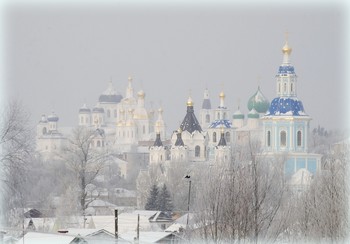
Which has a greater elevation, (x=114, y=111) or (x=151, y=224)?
(x=114, y=111)

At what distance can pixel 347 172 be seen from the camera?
984 cm

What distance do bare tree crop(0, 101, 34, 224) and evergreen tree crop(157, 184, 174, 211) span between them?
6716 millimetres

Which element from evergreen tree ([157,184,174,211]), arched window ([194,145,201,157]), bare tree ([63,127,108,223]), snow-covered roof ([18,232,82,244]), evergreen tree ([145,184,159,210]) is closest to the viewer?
snow-covered roof ([18,232,82,244])

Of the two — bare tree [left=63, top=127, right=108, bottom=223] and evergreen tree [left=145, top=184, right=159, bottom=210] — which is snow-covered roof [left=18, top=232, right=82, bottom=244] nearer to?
bare tree [left=63, top=127, right=108, bottom=223]

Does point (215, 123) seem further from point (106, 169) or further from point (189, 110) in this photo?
point (106, 169)

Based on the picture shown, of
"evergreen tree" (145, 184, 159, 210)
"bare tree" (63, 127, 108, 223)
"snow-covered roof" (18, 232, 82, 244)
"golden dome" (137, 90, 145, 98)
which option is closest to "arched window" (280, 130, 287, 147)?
"bare tree" (63, 127, 108, 223)

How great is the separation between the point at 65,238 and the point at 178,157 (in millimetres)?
22817

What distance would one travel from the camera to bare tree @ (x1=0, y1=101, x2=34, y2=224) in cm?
953

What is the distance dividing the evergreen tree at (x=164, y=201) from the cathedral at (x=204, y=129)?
84 centimetres

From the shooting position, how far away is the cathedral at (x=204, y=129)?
26.4m

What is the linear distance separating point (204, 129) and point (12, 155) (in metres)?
25.9

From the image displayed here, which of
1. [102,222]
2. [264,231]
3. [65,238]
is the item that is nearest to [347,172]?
[264,231]

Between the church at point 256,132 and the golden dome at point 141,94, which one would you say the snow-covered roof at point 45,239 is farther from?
the golden dome at point 141,94

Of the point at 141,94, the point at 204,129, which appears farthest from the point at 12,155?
the point at 141,94
